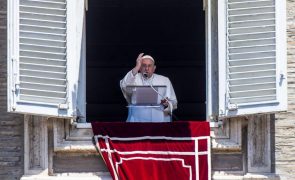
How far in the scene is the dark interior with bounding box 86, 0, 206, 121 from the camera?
16906mm

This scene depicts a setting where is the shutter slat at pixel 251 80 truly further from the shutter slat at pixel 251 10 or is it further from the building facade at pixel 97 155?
the shutter slat at pixel 251 10

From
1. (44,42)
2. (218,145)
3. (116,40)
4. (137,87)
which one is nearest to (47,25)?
(44,42)

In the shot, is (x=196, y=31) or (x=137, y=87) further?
(x=196, y=31)

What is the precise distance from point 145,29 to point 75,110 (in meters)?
5.23

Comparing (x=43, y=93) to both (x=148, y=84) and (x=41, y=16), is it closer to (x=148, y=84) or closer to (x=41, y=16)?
(x=41, y=16)

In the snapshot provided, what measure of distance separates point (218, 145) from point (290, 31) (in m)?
1.30

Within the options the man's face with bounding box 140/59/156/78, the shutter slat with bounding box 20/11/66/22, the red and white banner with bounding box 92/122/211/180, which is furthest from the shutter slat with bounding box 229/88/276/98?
the shutter slat with bounding box 20/11/66/22

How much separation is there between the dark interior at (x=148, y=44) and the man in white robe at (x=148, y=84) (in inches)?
152

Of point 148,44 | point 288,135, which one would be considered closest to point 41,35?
point 288,135

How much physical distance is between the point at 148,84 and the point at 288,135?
141 cm

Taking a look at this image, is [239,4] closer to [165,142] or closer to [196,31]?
[165,142]

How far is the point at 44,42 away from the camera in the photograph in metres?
12.1

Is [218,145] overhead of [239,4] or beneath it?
beneath

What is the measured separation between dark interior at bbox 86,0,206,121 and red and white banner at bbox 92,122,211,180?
4.58 meters
